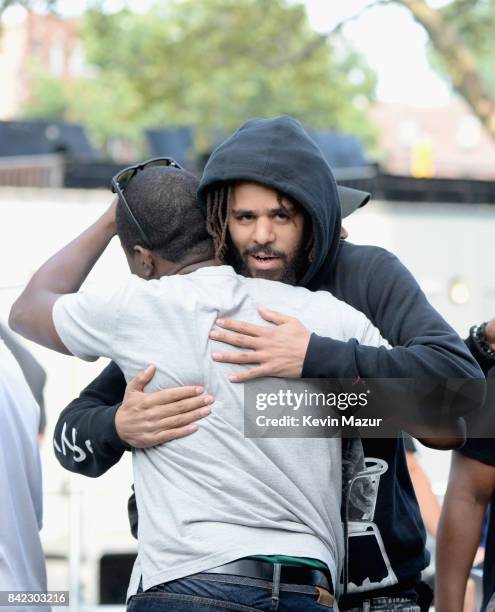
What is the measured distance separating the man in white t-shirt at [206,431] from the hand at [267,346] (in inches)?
0.7

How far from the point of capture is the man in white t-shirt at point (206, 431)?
1.91 meters

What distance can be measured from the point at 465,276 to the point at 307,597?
9.51m

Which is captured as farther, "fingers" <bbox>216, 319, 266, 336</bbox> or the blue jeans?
"fingers" <bbox>216, 319, 266, 336</bbox>

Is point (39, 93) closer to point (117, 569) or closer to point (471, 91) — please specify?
point (471, 91)

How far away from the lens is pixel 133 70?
64.4 feet

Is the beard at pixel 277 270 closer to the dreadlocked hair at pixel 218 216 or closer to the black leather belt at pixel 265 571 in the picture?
the dreadlocked hair at pixel 218 216

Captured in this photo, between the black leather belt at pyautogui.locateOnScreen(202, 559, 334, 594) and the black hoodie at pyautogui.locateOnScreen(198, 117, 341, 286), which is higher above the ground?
the black hoodie at pyautogui.locateOnScreen(198, 117, 341, 286)

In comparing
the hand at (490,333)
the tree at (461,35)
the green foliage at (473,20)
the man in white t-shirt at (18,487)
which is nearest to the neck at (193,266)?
the man in white t-shirt at (18,487)

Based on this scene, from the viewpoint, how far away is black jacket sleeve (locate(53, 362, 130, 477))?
2.17 meters

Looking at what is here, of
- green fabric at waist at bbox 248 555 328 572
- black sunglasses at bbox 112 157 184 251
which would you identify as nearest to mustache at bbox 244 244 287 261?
black sunglasses at bbox 112 157 184 251

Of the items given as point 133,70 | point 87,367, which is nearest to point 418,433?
point 87,367

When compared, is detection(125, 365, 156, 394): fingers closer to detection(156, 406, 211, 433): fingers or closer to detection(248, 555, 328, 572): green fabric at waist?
detection(156, 406, 211, 433): fingers

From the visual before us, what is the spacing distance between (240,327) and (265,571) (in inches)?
16.7

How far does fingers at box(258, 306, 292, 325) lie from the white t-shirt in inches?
0.6
